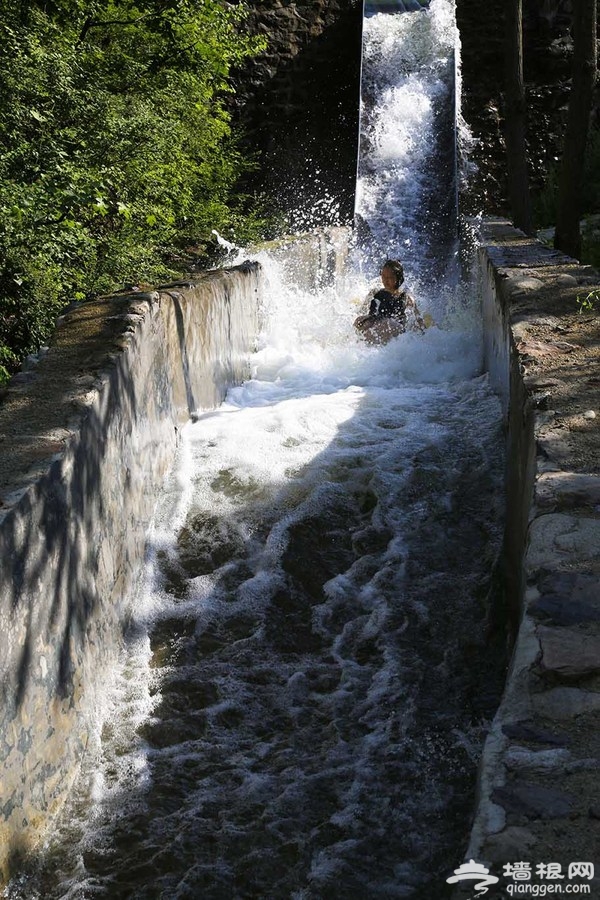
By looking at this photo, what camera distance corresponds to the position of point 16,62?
770 centimetres

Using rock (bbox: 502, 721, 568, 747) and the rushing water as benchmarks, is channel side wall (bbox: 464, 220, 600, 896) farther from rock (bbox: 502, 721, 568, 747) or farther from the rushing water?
the rushing water

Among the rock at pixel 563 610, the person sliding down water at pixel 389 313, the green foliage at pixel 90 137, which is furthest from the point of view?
the person sliding down water at pixel 389 313

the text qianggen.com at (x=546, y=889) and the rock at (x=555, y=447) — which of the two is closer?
the text qianggen.com at (x=546, y=889)

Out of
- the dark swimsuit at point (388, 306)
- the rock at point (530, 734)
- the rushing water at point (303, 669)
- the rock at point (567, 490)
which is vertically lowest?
the rushing water at point (303, 669)

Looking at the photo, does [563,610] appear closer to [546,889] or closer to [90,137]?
[546,889]

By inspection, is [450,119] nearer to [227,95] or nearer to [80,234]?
[227,95]

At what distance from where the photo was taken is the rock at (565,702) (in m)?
2.26

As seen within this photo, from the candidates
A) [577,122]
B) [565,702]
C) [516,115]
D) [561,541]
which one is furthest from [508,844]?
[516,115]

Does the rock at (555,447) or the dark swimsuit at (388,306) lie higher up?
the dark swimsuit at (388,306)

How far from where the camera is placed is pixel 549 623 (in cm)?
254

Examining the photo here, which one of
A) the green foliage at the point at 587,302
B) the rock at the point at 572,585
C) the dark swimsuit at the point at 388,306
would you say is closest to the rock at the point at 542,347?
the green foliage at the point at 587,302

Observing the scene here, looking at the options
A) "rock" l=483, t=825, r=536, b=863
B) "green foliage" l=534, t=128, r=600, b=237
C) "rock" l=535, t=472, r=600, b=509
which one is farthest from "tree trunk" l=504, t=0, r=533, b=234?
"rock" l=483, t=825, r=536, b=863

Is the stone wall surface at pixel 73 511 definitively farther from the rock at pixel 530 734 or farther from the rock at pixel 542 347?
the rock at pixel 542 347

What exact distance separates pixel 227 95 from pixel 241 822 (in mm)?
18009
